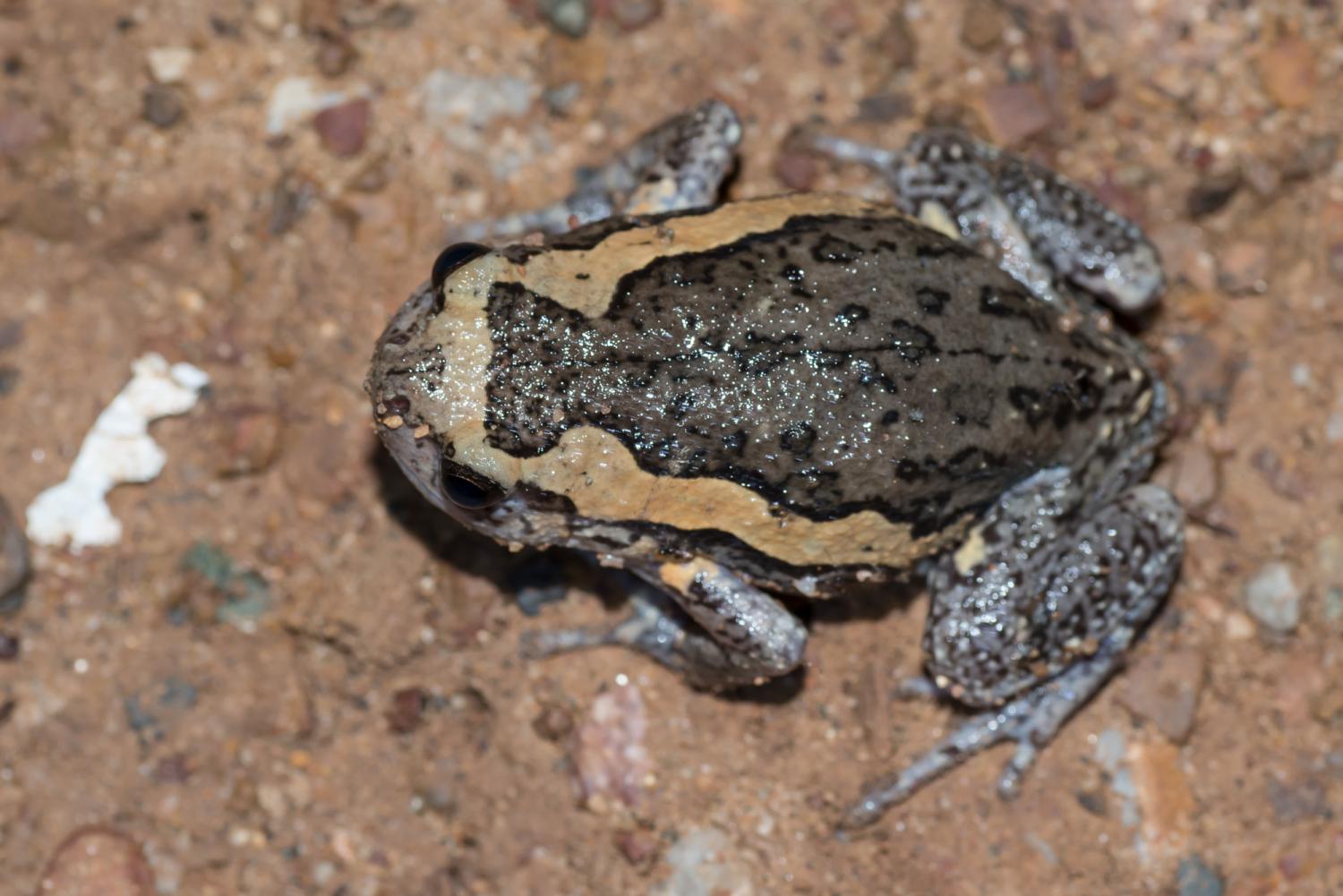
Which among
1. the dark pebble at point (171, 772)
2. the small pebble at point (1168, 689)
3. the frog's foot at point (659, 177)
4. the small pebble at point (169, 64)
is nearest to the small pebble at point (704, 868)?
the small pebble at point (1168, 689)

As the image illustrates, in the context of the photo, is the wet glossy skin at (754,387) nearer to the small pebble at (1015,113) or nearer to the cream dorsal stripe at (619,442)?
the cream dorsal stripe at (619,442)

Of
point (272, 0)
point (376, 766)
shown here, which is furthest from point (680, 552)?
point (272, 0)

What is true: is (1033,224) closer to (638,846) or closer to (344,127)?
(638,846)

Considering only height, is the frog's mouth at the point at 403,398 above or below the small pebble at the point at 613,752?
above

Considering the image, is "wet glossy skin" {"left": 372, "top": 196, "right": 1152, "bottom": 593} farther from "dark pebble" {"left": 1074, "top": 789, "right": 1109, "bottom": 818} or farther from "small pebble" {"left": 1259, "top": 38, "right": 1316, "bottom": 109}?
"small pebble" {"left": 1259, "top": 38, "right": 1316, "bottom": 109}

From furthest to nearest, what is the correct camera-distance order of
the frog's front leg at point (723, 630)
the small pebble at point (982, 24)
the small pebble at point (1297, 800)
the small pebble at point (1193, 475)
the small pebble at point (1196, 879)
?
the small pebble at point (982, 24), the small pebble at point (1193, 475), the small pebble at point (1297, 800), the small pebble at point (1196, 879), the frog's front leg at point (723, 630)

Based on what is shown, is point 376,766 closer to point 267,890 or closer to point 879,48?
point 267,890

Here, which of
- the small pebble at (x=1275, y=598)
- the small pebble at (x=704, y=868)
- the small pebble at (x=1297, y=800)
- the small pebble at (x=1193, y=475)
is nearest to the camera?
the small pebble at (x=704, y=868)
